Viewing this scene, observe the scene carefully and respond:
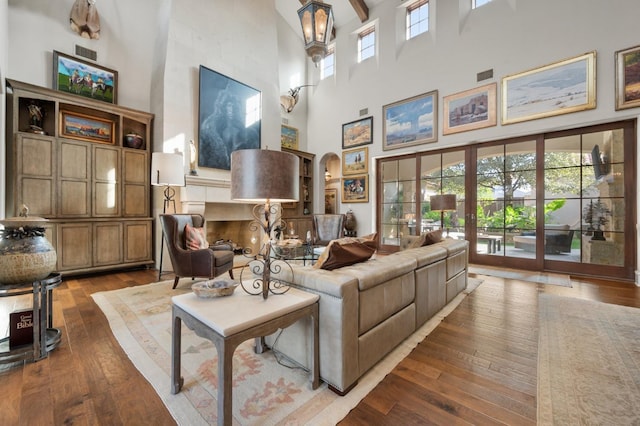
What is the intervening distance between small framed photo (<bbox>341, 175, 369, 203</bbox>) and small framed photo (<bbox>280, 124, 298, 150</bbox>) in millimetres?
1820

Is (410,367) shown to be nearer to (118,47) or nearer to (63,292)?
(63,292)

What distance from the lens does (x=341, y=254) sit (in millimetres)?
1787

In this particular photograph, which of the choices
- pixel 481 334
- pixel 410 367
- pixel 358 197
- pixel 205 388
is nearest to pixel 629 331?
pixel 481 334

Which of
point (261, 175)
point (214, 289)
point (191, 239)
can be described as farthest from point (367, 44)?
point (214, 289)

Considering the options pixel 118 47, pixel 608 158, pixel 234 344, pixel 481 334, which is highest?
pixel 118 47

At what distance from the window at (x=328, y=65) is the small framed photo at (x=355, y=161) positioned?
244 centimetres

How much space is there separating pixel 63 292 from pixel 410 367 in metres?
4.12

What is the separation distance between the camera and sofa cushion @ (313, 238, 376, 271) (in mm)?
1752

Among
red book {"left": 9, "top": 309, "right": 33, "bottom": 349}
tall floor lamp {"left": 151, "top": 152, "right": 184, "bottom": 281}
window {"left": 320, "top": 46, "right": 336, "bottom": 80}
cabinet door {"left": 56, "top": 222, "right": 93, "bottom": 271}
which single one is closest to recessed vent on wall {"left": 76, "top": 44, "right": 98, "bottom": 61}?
tall floor lamp {"left": 151, "top": 152, "right": 184, "bottom": 281}

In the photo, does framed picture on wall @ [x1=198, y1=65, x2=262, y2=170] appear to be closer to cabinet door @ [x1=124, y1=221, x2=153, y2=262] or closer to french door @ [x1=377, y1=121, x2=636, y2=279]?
cabinet door @ [x1=124, y1=221, x2=153, y2=262]

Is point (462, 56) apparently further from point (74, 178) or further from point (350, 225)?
point (74, 178)

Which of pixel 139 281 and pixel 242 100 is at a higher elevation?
pixel 242 100

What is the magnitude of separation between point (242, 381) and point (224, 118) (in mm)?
4828

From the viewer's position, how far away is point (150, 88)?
16.2 feet
